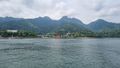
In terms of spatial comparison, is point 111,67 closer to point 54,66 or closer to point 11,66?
point 54,66

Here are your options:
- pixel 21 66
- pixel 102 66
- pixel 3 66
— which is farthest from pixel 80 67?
pixel 3 66

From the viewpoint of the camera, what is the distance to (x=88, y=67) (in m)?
37.0

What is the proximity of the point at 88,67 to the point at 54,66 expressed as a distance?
22.1 feet

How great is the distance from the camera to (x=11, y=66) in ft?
122

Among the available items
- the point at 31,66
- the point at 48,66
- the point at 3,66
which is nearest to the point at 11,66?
the point at 3,66

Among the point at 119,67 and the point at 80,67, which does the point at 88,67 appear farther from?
the point at 119,67

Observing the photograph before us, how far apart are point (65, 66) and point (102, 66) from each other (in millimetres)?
7626

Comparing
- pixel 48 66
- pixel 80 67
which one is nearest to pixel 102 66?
pixel 80 67

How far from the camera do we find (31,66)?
37.6 m

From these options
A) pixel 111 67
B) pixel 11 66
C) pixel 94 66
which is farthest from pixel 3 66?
pixel 111 67

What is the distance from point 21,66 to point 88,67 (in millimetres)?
13244

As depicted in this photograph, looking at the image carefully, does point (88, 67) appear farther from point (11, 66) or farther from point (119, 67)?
point (11, 66)

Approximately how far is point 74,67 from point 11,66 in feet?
40.7

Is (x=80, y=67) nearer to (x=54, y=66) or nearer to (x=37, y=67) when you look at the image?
(x=54, y=66)
